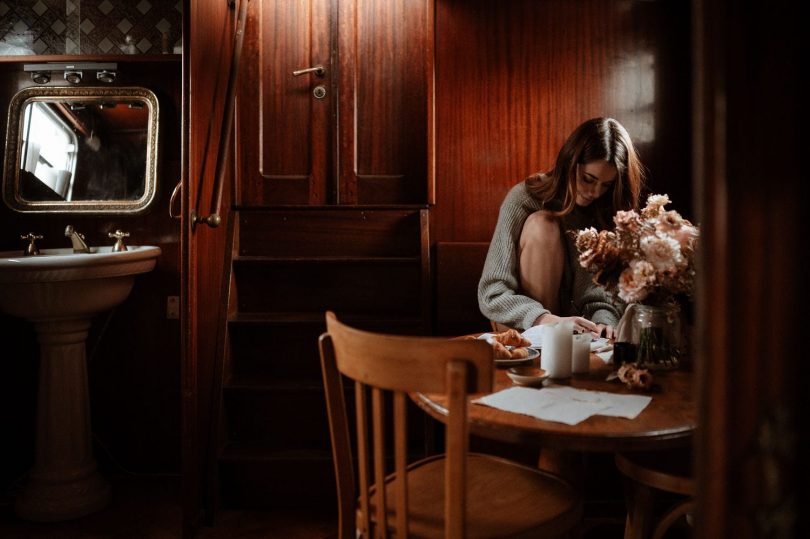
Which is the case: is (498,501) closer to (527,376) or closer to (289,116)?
(527,376)

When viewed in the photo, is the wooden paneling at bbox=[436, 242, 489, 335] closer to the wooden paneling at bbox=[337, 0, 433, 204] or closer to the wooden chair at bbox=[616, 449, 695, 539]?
the wooden paneling at bbox=[337, 0, 433, 204]

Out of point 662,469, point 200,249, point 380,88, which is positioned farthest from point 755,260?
point 380,88

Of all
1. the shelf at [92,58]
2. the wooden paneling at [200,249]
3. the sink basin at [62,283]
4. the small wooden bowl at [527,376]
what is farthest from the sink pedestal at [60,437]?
the small wooden bowl at [527,376]

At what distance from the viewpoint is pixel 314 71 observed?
10.7ft

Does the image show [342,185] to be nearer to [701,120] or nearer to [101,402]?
[101,402]

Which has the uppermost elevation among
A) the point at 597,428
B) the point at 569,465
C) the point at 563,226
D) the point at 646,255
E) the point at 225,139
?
the point at 225,139

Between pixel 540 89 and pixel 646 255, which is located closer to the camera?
pixel 646 255

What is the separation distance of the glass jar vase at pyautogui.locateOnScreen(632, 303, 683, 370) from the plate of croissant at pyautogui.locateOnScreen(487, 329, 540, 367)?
26 centimetres

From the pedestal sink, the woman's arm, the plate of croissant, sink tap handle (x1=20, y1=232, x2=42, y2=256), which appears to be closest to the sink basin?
the pedestal sink

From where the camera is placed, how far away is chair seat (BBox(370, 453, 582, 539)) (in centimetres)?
136

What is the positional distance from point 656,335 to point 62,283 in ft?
6.87

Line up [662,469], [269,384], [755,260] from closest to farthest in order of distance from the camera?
[755,260], [662,469], [269,384]

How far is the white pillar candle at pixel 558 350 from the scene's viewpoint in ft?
5.10

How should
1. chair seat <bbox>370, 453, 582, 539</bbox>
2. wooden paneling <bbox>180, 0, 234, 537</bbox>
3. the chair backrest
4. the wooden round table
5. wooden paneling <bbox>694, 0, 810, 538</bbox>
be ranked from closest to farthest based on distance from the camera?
wooden paneling <bbox>694, 0, 810, 538</bbox> < the chair backrest < the wooden round table < chair seat <bbox>370, 453, 582, 539</bbox> < wooden paneling <bbox>180, 0, 234, 537</bbox>
